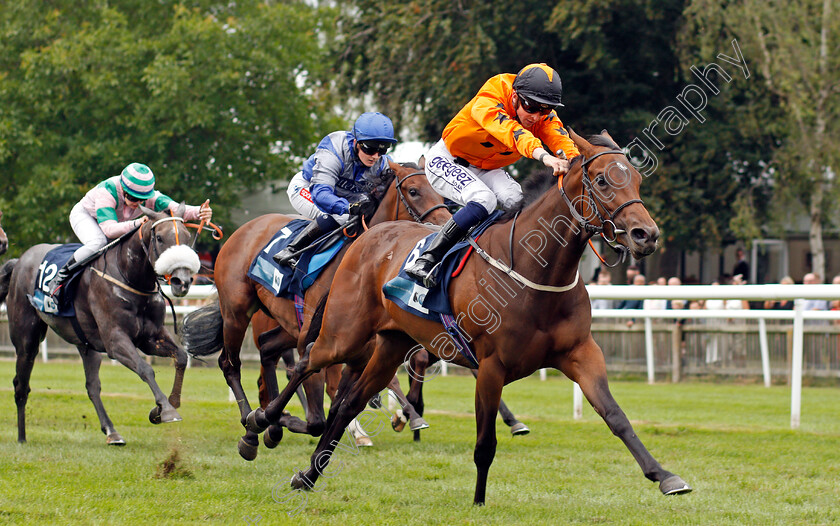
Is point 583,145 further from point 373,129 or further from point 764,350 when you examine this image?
point 764,350

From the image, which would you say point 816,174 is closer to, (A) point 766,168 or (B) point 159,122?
(A) point 766,168

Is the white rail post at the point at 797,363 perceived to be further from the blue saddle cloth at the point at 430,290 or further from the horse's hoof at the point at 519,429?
the blue saddle cloth at the point at 430,290

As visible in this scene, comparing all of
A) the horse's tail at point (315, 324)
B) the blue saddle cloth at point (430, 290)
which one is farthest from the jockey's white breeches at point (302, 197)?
the blue saddle cloth at point (430, 290)

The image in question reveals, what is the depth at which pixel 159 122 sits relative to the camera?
20750mm

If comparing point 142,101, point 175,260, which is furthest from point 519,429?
point 142,101

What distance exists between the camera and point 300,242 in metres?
6.86

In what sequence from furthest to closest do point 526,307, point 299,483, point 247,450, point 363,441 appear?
point 363,441 → point 247,450 → point 299,483 → point 526,307

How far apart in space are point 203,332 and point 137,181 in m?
1.27

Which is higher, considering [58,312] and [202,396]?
[58,312]

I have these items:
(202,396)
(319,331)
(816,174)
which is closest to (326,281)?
(319,331)

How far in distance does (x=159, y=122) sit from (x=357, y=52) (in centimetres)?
442

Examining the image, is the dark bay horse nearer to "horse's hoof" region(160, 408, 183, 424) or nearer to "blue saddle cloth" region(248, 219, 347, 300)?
"blue saddle cloth" region(248, 219, 347, 300)

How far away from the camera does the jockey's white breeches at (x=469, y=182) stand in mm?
5375

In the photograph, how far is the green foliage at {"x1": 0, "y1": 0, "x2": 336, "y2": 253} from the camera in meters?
20.0
